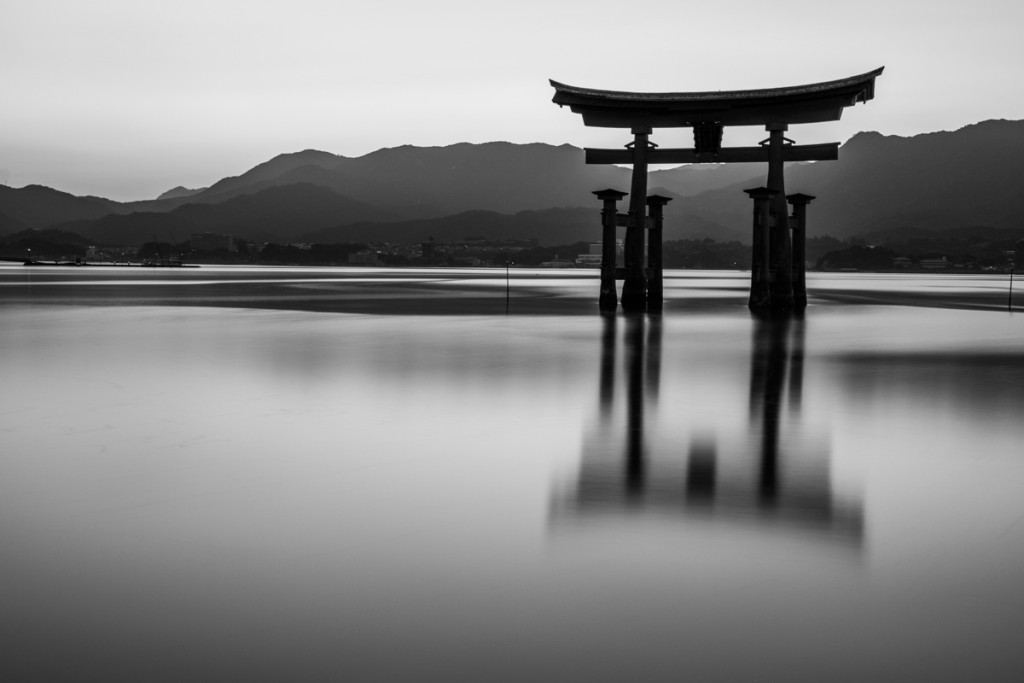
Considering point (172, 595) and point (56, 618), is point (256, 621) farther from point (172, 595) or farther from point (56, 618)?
point (56, 618)

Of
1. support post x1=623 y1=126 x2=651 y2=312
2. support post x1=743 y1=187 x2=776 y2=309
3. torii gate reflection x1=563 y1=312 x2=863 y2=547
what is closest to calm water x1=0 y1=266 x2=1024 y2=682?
torii gate reflection x1=563 y1=312 x2=863 y2=547

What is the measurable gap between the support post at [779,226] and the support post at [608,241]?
5.18 metres

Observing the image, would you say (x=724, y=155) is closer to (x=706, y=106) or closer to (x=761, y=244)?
(x=706, y=106)

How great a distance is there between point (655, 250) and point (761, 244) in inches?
182

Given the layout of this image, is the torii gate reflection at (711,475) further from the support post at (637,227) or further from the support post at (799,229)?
the support post at (799,229)

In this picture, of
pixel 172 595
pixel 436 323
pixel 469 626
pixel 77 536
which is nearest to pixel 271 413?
pixel 77 536

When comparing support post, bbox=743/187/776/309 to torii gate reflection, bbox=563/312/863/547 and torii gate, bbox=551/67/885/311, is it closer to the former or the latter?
torii gate, bbox=551/67/885/311

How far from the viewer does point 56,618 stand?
449 centimetres

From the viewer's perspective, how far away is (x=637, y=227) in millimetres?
32438

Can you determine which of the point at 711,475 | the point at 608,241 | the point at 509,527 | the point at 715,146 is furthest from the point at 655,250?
the point at 509,527

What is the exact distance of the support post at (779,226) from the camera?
3117cm

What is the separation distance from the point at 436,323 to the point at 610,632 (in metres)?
26.7

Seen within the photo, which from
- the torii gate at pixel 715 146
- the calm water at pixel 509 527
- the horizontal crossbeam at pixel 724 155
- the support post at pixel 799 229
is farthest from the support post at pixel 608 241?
the calm water at pixel 509 527

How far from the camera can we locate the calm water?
4.16m
